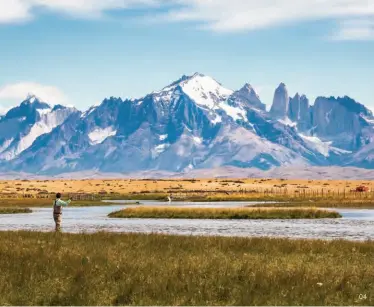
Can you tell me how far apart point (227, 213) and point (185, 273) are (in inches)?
2577

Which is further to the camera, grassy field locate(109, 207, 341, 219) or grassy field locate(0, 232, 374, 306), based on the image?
grassy field locate(109, 207, 341, 219)

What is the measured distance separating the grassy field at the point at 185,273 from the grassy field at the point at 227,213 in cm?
5288

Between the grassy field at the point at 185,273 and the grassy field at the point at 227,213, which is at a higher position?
the grassy field at the point at 185,273

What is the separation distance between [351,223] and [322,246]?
42.0 metres

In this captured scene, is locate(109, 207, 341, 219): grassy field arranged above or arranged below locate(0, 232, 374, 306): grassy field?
below

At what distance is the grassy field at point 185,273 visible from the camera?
917 inches

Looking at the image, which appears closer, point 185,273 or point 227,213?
point 185,273

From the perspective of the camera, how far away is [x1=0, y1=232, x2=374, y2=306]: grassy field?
23297 millimetres

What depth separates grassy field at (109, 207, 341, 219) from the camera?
291 feet

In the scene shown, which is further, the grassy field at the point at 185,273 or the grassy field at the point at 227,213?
the grassy field at the point at 227,213

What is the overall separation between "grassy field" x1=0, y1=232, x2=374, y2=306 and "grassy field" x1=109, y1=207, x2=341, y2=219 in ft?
173

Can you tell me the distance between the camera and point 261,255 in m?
32.1

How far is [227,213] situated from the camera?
91.7 m

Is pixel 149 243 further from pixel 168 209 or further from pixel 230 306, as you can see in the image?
pixel 168 209
